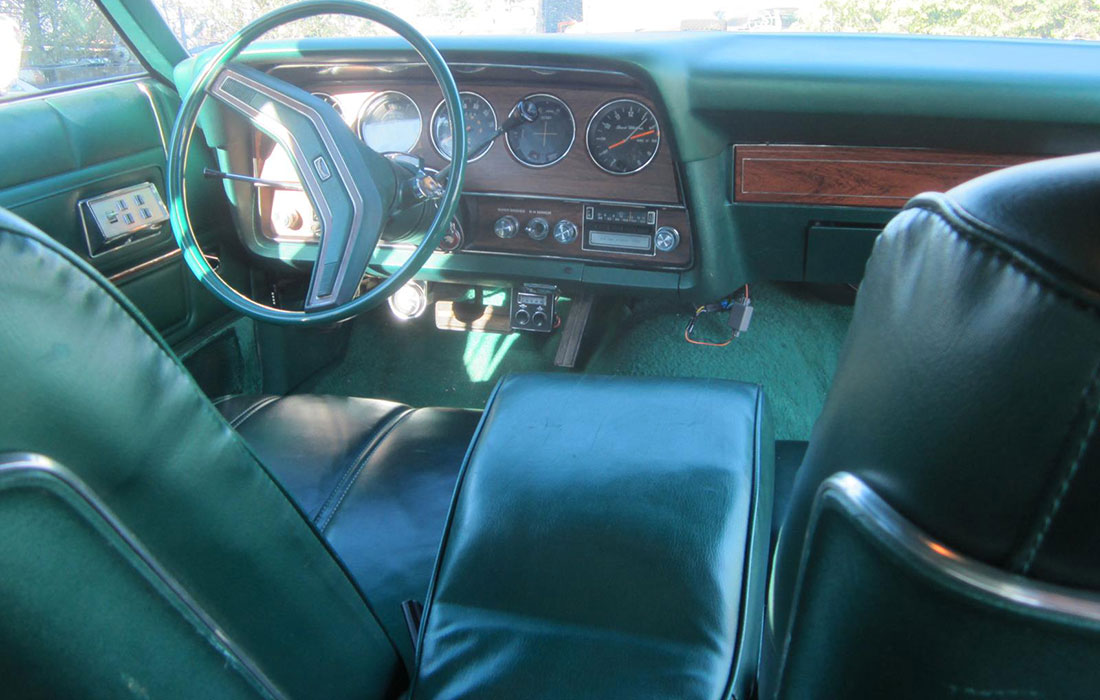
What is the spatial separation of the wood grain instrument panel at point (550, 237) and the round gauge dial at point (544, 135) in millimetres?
119

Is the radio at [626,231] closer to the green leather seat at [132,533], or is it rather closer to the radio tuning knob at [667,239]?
the radio tuning knob at [667,239]

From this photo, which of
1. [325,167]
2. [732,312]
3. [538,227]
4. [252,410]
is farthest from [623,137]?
[252,410]

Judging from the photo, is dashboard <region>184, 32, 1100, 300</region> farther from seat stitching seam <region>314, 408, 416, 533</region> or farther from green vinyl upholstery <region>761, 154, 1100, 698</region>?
green vinyl upholstery <region>761, 154, 1100, 698</region>

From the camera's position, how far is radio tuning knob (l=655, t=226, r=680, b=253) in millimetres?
2111

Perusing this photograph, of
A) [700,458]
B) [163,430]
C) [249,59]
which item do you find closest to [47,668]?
[163,430]

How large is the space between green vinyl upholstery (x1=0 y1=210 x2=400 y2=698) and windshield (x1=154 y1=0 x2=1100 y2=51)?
3.94 ft

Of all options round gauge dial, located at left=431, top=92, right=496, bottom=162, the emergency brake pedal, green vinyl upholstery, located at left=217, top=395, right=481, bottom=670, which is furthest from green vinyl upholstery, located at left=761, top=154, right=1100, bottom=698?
the emergency brake pedal

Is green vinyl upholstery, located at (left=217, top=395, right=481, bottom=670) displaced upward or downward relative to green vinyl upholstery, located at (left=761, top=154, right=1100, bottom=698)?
downward

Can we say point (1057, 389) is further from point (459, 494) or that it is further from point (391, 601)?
point (391, 601)

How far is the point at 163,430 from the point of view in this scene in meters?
0.53

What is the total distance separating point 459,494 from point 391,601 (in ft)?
0.63

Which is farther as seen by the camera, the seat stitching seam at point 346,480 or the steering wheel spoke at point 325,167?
the steering wheel spoke at point 325,167

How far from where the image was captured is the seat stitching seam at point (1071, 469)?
1.15 feet

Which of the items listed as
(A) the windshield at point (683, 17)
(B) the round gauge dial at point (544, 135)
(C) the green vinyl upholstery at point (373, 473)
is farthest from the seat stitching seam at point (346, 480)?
(B) the round gauge dial at point (544, 135)
